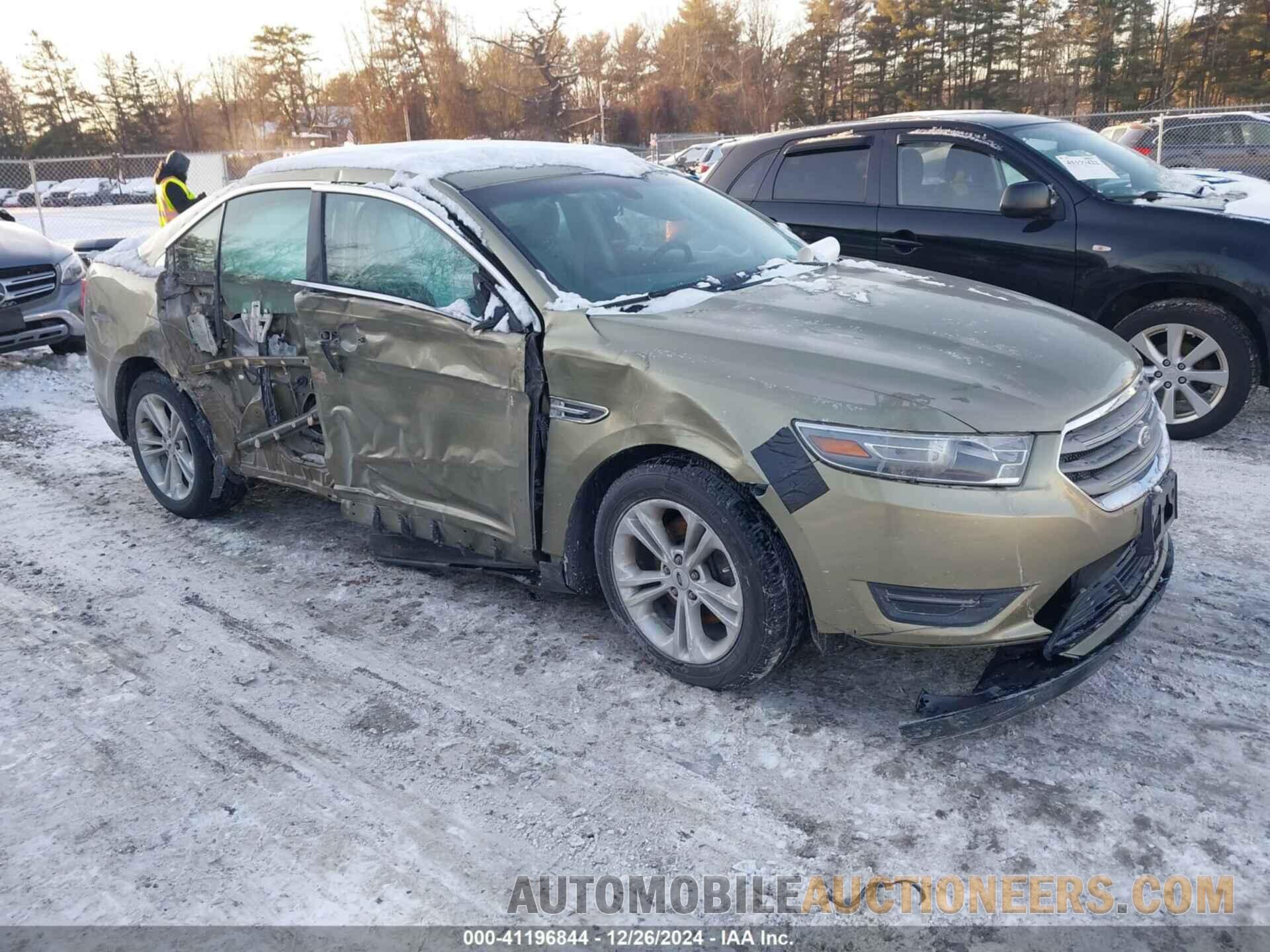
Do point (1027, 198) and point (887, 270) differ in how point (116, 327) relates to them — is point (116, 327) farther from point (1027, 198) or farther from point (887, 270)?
point (1027, 198)

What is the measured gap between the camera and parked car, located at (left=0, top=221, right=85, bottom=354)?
27.4ft

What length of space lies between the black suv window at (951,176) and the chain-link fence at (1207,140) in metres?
12.3

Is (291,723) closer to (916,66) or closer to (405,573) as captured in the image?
(405,573)

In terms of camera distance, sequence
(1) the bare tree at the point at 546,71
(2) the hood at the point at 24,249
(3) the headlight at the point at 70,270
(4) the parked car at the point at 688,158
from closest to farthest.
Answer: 1. (2) the hood at the point at 24,249
2. (3) the headlight at the point at 70,270
3. (4) the parked car at the point at 688,158
4. (1) the bare tree at the point at 546,71

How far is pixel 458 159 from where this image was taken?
157 inches

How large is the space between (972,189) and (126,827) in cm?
570

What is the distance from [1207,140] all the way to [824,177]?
1364cm

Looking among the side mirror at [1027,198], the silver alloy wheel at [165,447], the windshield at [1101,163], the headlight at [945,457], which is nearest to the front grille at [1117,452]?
the headlight at [945,457]

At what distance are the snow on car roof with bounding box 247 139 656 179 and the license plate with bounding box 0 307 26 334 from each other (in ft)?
16.3

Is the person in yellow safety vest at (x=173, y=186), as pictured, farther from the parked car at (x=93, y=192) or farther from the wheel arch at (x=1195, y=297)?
the parked car at (x=93, y=192)

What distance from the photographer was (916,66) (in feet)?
173

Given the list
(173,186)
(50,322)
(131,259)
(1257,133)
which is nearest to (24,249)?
(50,322)

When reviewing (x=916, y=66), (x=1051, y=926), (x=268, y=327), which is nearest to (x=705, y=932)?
(x=1051, y=926)

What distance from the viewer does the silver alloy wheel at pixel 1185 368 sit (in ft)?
18.0
